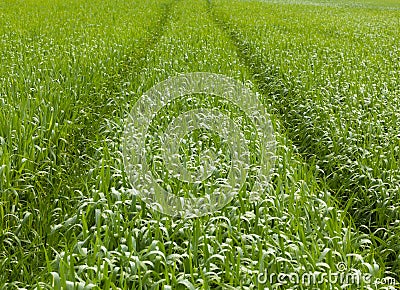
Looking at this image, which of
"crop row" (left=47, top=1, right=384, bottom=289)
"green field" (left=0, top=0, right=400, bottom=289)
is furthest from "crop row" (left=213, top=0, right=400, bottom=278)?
"crop row" (left=47, top=1, right=384, bottom=289)

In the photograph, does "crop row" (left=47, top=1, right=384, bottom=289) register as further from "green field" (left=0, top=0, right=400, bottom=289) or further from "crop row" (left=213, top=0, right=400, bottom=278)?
"crop row" (left=213, top=0, right=400, bottom=278)

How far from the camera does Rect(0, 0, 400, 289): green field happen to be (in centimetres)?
341

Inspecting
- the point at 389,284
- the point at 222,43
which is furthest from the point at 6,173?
the point at 222,43

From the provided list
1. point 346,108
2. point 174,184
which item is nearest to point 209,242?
point 174,184

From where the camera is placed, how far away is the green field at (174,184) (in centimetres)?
341

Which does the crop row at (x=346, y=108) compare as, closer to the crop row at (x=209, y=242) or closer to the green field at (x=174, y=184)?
the green field at (x=174, y=184)

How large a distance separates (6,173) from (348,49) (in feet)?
34.4

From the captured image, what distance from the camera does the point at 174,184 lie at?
15.7 feet

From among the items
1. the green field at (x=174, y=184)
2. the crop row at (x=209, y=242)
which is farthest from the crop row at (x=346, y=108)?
the crop row at (x=209, y=242)

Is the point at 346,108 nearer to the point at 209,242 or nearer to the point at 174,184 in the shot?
the point at 174,184

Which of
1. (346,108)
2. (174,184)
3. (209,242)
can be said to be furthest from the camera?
(346,108)

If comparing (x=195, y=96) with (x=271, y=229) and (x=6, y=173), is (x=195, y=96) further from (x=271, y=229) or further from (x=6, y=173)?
(x=271, y=229)

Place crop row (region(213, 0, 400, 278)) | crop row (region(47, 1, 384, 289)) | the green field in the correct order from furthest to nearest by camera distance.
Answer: crop row (region(213, 0, 400, 278))
the green field
crop row (region(47, 1, 384, 289))

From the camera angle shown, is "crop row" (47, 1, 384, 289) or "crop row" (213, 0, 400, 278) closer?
"crop row" (47, 1, 384, 289)
